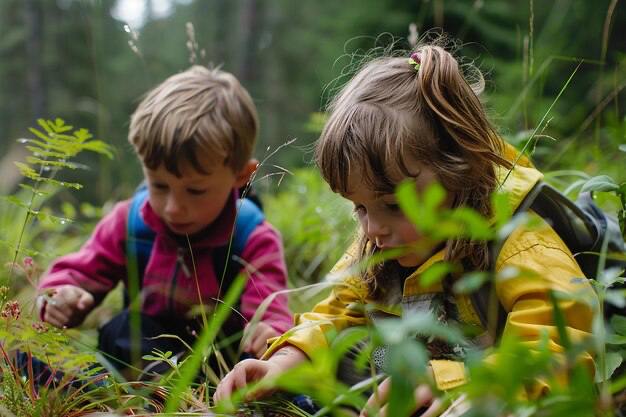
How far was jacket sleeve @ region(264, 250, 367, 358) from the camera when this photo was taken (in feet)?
5.74

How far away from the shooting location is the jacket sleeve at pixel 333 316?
175 cm

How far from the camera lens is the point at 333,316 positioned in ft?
6.11

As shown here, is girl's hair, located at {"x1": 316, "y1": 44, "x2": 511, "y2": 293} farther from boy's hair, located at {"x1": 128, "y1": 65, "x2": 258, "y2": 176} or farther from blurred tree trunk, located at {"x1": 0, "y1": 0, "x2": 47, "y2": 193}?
blurred tree trunk, located at {"x1": 0, "y1": 0, "x2": 47, "y2": 193}

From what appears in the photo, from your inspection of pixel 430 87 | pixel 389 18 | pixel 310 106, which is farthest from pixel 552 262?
pixel 310 106

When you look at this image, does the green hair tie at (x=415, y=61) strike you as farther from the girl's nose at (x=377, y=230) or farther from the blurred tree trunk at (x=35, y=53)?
the blurred tree trunk at (x=35, y=53)

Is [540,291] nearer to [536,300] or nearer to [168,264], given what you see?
[536,300]

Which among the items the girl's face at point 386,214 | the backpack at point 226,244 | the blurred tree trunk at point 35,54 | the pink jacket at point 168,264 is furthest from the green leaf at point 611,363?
the blurred tree trunk at point 35,54

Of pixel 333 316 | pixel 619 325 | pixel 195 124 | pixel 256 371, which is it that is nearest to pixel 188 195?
pixel 195 124

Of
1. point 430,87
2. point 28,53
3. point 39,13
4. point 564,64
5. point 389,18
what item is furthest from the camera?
point 28,53

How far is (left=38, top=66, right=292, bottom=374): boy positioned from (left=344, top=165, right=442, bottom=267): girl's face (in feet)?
2.49

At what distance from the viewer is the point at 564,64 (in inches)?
228

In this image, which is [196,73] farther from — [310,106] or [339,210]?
[310,106]

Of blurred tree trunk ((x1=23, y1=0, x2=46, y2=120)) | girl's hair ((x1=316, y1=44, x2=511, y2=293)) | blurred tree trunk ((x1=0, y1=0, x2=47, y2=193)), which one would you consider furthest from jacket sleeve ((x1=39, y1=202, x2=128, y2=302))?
blurred tree trunk ((x1=23, y1=0, x2=46, y2=120))

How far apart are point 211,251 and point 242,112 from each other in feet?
1.96
